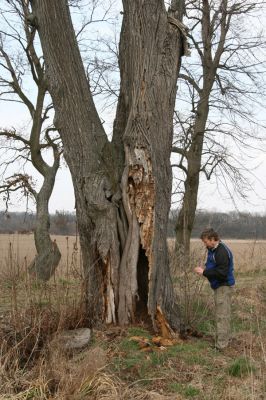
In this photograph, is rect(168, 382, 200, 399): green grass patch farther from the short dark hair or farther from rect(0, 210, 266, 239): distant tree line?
rect(0, 210, 266, 239): distant tree line

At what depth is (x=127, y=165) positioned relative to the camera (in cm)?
692

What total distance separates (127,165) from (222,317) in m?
2.32

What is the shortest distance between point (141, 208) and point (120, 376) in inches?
85.4

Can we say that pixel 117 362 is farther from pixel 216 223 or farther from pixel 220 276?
pixel 216 223

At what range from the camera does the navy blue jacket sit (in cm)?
689

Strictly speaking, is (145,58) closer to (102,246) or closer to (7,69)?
(102,246)

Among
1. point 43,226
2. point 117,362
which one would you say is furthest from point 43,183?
point 117,362

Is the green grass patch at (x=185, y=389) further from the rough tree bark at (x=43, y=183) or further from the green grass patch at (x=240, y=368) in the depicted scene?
the rough tree bark at (x=43, y=183)

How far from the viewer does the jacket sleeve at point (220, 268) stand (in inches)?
271

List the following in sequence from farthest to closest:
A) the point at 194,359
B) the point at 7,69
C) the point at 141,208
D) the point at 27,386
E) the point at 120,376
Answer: the point at 7,69 → the point at 141,208 → the point at 194,359 → the point at 120,376 → the point at 27,386

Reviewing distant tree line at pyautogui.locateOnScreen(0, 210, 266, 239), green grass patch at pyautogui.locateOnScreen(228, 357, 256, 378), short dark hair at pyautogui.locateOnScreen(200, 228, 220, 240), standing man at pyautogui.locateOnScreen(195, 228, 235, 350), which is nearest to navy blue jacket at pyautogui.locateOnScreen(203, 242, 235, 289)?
standing man at pyautogui.locateOnScreen(195, 228, 235, 350)

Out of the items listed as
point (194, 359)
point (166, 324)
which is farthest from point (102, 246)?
point (194, 359)

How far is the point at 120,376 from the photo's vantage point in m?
5.57

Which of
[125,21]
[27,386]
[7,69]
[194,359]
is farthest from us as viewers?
[7,69]
